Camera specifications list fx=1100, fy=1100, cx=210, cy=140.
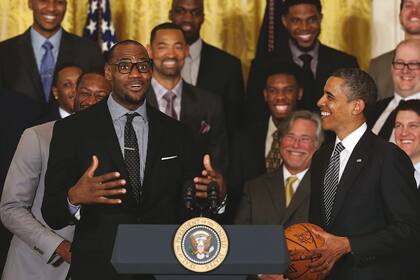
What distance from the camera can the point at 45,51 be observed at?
25.2 feet

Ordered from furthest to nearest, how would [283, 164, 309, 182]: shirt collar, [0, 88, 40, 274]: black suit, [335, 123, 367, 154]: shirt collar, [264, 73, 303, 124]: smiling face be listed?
[264, 73, 303, 124]: smiling face → [283, 164, 309, 182]: shirt collar → [0, 88, 40, 274]: black suit → [335, 123, 367, 154]: shirt collar

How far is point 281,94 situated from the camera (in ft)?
24.3

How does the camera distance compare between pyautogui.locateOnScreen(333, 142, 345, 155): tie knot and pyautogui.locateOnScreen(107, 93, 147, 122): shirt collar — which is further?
pyautogui.locateOnScreen(333, 142, 345, 155): tie knot

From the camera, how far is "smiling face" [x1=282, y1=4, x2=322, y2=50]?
309 inches

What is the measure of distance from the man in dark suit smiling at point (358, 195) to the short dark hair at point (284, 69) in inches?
77.4

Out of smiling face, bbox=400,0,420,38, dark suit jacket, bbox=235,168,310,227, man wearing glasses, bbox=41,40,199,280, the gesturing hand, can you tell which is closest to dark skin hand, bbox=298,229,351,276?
man wearing glasses, bbox=41,40,199,280

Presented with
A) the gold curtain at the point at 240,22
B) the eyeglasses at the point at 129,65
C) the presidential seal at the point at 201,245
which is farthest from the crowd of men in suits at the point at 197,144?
the gold curtain at the point at 240,22

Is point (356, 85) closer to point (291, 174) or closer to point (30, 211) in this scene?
point (291, 174)

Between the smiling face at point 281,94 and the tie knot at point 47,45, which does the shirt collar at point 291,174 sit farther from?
the tie knot at point 47,45

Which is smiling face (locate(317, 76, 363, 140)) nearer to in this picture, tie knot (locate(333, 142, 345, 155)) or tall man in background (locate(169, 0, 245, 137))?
tie knot (locate(333, 142, 345, 155))

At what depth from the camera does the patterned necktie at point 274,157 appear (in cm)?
726

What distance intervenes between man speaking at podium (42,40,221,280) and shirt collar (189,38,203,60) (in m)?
2.76

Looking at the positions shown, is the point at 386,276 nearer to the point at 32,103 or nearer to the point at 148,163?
the point at 148,163

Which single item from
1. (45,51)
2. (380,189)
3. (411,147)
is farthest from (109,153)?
(45,51)
